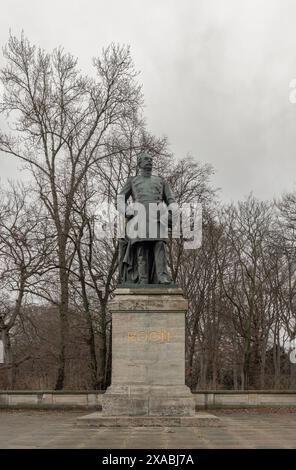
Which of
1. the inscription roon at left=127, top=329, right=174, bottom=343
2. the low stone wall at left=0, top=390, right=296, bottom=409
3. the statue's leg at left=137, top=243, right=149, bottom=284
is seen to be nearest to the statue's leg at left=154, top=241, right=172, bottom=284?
the statue's leg at left=137, top=243, right=149, bottom=284

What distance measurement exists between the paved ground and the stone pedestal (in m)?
1.47

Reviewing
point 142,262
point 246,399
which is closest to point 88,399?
point 246,399

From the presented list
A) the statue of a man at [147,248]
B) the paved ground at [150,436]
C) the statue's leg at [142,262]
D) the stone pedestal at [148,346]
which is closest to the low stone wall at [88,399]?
the paved ground at [150,436]

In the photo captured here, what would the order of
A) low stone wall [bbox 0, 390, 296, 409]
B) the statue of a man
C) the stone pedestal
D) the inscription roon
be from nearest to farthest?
the stone pedestal < the inscription roon < the statue of a man < low stone wall [bbox 0, 390, 296, 409]

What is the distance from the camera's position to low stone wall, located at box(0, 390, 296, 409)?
2016cm

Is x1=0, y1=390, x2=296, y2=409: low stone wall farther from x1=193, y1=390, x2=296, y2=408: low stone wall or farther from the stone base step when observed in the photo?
the stone base step

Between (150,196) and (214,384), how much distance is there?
23220mm

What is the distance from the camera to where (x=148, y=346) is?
14.7 meters

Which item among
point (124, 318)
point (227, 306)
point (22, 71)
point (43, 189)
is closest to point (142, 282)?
point (124, 318)

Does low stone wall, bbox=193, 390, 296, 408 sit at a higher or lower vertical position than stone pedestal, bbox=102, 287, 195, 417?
lower

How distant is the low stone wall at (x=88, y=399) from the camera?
2016cm

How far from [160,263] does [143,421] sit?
3.67 metres

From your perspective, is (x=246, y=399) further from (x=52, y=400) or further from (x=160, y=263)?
(x=160, y=263)

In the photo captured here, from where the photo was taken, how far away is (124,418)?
13461 mm
